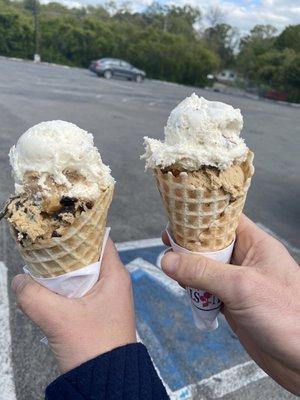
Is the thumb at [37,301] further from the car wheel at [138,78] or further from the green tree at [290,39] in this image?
the green tree at [290,39]

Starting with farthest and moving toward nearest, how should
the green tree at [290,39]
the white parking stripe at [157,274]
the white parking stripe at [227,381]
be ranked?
1. the green tree at [290,39]
2. the white parking stripe at [157,274]
3. the white parking stripe at [227,381]

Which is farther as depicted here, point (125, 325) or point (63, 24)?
point (63, 24)

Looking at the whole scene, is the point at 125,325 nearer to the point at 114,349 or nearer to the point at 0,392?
the point at 114,349

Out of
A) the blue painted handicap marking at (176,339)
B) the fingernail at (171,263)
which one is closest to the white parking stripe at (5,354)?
the blue painted handicap marking at (176,339)

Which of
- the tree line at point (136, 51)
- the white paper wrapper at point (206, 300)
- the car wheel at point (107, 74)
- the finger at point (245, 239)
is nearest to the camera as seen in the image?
the white paper wrapper at point (206, 300)

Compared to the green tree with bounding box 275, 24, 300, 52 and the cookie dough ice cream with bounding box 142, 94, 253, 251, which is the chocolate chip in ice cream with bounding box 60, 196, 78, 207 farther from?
the green tree with bounding box 275, 24, 300, 52

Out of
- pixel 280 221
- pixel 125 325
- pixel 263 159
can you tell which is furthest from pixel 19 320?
pixel 263 159

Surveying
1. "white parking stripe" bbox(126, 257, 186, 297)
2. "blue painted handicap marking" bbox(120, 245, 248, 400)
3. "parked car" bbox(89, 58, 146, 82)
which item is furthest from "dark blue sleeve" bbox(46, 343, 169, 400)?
"parked car" bbox(89, 58, 146, 82)
